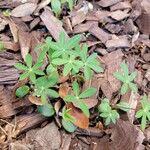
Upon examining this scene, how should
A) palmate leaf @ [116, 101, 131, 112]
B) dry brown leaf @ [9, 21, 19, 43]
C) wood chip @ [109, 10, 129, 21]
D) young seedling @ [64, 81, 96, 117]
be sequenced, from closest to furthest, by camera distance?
young seedling @ [64, 81, 96, 117]
palmate leaf @ [116, 101, 131, 112]
dry brown leaf @ [9, 21, 19, 43]
wood chip @ [109, 10, 129, 21]

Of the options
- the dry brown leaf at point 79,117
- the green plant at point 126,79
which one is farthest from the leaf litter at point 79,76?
the green plant at point 126,79

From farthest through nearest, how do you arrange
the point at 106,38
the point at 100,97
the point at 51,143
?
the point at 106,38 < the point at 100,97 < the point at 51,143

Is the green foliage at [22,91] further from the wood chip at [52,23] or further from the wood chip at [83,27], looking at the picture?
the wood chip at [83,27]

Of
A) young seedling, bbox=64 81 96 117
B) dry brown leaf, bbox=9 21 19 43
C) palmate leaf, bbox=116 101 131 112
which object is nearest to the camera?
young seedling, bbox=64 81 96 117

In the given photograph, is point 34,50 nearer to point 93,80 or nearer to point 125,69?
point 93,80

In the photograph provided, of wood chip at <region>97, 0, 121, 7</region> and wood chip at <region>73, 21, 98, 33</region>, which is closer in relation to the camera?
wood chip at <region>73, 21, 98, 33</region>

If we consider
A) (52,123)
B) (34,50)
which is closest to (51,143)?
(52,123)

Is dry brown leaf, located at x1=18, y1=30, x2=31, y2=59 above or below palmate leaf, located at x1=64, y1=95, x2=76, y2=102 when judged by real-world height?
above

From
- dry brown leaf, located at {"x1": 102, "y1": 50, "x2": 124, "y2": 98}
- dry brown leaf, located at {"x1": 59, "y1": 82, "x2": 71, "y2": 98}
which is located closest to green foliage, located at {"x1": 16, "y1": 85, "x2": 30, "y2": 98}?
dry brown leaf, located at {"x1": 59, "y1": 82, "x2": 71, "y2": 98}

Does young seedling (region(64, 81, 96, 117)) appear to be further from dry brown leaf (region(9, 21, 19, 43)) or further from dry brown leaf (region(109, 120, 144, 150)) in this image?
dry brown leaf (region(9, 21, 19, 43))
